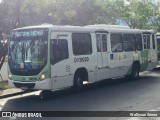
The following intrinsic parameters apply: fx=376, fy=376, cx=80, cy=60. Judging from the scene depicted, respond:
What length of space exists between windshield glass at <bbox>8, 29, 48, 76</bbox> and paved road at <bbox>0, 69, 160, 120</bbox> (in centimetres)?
116

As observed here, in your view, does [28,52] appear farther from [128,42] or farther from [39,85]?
[128,42]

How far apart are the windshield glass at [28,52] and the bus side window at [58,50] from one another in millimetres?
316

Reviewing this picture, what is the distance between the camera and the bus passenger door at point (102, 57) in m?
16.8

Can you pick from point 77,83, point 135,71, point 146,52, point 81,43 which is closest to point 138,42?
point 146,52

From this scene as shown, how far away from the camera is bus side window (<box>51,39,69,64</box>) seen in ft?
45.9

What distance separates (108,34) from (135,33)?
122 inches

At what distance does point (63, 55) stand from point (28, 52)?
137 centimetres

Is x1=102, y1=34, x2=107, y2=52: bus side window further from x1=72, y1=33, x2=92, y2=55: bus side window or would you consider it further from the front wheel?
the front wheel

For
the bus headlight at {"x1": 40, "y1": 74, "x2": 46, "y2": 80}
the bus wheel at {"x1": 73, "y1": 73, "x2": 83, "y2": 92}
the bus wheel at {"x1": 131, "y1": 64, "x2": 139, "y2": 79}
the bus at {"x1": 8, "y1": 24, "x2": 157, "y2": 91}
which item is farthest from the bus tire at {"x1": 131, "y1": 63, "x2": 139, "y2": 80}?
the bus headlight at {"x1": 40, "y1": 74, "x2": 46, "y2": 80}

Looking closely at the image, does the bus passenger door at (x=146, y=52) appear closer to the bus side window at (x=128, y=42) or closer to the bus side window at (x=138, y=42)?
the bus side window at (x=138, y=42)

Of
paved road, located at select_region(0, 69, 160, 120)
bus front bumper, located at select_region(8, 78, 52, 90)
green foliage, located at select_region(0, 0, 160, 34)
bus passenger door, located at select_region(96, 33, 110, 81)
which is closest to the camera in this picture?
paved road, located at select_region(0, 69, 160, 120)

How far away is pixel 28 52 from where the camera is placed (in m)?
14.1

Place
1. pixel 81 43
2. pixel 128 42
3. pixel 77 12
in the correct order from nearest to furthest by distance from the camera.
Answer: pixel 81 43 < pixel 128 42 < pixel 77 12

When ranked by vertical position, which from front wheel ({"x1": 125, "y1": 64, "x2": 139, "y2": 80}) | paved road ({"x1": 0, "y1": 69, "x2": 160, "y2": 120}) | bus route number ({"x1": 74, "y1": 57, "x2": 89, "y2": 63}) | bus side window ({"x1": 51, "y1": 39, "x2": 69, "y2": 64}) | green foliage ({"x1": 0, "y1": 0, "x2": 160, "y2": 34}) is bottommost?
paved road ({"x1": 0, "y1": 69, "x2": 160, "y2": 120})
